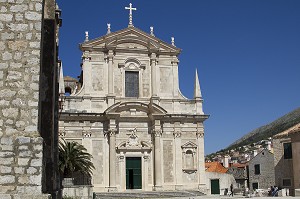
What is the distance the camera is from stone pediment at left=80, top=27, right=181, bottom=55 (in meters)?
36.4

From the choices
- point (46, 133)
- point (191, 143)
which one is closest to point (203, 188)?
point (191, 143)

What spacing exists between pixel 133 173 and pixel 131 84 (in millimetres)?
7328

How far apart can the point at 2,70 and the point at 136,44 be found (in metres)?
29.7

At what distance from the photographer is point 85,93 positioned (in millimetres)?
35625

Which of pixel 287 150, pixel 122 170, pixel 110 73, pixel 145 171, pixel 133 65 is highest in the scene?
pixel 133 65

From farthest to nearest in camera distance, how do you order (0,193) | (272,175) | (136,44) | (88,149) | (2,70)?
(272,175)
(136,44)
(88,149)
(2,70)
(0,193)

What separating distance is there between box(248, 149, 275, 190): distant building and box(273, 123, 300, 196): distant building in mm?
5992

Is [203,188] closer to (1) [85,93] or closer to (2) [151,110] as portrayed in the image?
(2) [151,110]

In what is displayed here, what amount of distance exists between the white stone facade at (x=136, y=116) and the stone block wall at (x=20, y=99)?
1046 inches

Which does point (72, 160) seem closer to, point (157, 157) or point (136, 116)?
point (136, 116)

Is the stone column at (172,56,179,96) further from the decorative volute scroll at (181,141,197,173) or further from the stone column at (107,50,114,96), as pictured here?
the stone column at (107,50,114,96)

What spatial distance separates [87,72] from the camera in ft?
118

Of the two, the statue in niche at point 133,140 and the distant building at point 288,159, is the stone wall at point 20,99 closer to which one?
the statue in niche at point 133,140

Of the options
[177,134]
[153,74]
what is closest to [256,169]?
[177,134]
